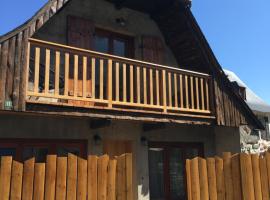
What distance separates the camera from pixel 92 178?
4.97 m

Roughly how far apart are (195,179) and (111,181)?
1489 millimetres

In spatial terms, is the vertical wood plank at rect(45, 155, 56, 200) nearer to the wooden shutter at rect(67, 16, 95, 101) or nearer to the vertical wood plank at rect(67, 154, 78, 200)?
the vertical wood plank at rect(67, 154, 78, 200)

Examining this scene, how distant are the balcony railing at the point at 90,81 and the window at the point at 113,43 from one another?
0.74 metres

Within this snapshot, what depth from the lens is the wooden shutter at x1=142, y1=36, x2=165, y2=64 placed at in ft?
36.8

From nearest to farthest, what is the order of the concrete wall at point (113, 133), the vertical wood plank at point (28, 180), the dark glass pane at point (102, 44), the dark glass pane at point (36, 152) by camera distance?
the vertical wood plank at point (28, 180), the concrete wall at point (113, 133), the dark glass pane at point (36, 152), the dark glass pane at point (102, 44)

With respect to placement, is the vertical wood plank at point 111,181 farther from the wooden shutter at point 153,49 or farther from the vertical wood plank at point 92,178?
the wooden shutter at point 153,49

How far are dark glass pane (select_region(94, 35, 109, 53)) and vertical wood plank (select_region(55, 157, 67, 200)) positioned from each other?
19.8ft

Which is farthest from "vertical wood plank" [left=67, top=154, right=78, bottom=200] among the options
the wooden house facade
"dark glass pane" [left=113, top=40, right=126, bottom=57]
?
"dark glass pane" [left=113, top=40, right=126, bottom=57]

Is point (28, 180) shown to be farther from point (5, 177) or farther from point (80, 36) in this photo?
point (80, 36)

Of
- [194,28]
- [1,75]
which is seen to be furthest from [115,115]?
[194,28]

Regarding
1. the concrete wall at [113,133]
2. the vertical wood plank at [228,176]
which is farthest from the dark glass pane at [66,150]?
the vertical wood plank at [228,176]

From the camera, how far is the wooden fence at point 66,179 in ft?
14.8

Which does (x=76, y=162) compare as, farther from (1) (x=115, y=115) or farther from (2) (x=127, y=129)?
(2) (x=127, y=129)

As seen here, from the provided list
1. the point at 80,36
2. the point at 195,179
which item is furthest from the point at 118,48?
the point at 195,179
